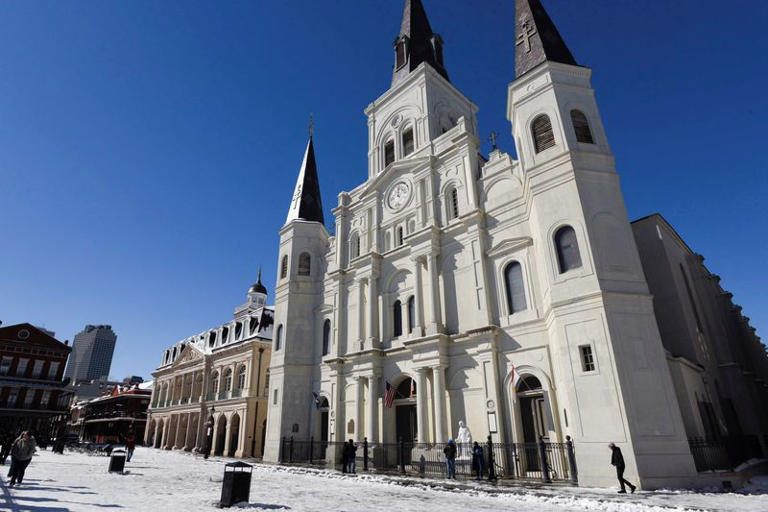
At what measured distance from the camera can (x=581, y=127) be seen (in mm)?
19297

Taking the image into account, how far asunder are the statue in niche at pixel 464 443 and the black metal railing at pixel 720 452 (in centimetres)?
791

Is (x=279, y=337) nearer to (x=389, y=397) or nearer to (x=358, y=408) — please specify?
(x=358, y=408)

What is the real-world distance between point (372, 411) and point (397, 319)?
538cm

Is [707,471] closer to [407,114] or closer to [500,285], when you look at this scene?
[500,285]

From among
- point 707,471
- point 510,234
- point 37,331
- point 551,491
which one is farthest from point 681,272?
point 37,331

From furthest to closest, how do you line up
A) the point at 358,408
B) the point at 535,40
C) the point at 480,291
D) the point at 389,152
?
the point at 389,152 → the point at 358,408 → the point at 535,40 → the point at 480,291

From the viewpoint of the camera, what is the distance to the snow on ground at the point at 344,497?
9780mm

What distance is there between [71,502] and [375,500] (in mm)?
6914

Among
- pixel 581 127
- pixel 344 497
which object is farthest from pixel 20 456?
pixel 581 127

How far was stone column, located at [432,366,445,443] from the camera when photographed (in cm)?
2061

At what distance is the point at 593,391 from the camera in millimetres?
14898

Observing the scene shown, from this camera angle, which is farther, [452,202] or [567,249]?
[452,202]

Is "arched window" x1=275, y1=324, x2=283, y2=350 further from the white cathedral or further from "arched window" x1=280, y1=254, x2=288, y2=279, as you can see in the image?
"arched window" x1=280, y1=254, x2=288, y2=279

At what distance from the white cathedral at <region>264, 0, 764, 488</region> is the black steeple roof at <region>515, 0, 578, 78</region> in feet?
0.30
